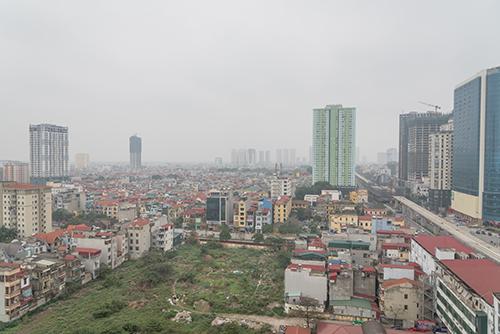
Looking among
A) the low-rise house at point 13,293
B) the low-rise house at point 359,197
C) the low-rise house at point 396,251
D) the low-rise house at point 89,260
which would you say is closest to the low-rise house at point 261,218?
the low-rise house at point 396,251

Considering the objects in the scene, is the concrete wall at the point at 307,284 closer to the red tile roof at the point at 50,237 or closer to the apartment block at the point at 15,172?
the red tile roof at the point at 50,237

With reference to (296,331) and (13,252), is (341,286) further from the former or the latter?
(13,252)

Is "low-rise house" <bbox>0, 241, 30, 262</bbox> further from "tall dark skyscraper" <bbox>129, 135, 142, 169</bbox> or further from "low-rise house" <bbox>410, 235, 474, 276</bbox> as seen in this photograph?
"tall dark skyscraper" <bbox>129, 135, 142, 169</bbox>

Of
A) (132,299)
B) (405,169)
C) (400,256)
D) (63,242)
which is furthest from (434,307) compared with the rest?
(405,169)

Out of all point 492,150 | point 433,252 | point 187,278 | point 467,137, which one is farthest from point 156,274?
point 467,137

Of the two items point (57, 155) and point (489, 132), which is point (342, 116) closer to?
point (489, 132)

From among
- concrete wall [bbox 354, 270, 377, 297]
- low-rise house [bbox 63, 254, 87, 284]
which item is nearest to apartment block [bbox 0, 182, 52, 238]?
low-rise house [bbox 63, 254, 87, 284]
